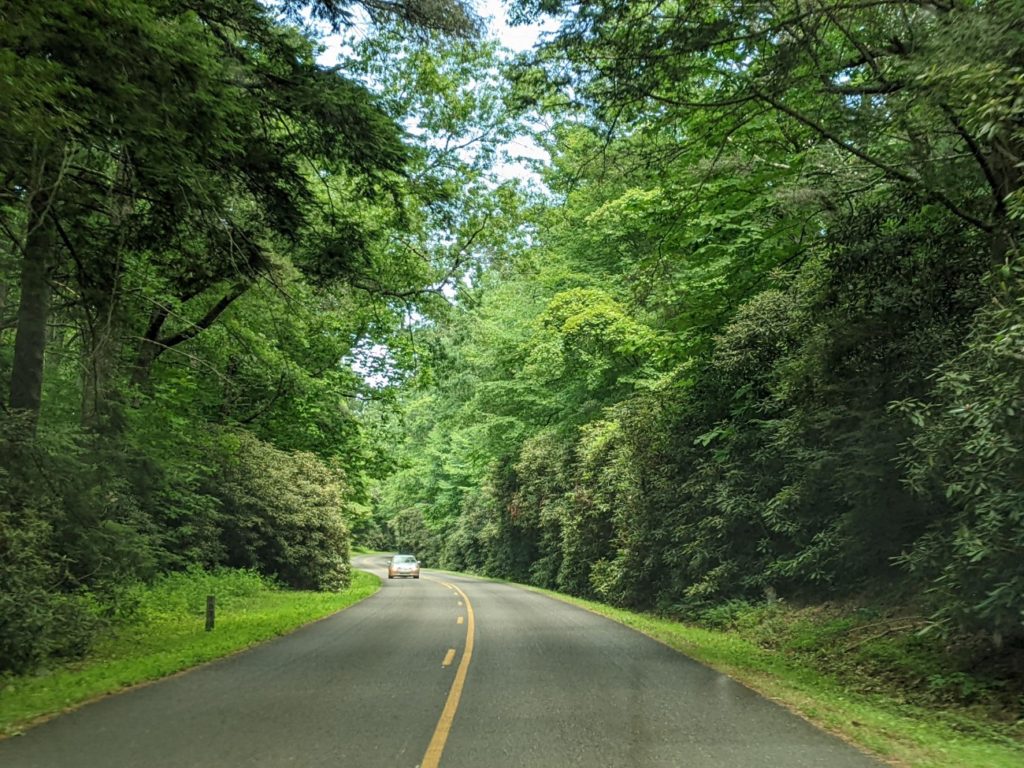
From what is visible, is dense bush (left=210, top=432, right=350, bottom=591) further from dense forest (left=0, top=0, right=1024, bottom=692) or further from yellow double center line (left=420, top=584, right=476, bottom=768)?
yellow double center line (left=420, top=584, right=476, bottom=768)

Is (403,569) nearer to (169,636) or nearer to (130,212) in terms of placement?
(169,636)

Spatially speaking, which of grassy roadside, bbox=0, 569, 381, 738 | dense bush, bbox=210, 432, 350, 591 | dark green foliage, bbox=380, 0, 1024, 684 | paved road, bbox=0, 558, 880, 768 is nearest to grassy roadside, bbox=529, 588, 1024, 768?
paved road, bbox=0, 558, 880, 768

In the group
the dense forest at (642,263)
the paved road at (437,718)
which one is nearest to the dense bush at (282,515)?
the dense forest at (642,263)

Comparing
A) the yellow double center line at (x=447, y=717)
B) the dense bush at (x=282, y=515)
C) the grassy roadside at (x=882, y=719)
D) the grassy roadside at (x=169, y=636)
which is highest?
the dense bush at (x=282, y=515)

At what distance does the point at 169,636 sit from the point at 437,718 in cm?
799

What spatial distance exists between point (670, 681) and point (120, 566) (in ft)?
29.1

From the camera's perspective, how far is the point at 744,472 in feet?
51.7

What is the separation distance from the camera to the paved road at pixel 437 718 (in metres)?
5.71

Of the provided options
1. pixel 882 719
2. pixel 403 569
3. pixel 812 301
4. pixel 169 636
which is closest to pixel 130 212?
pixel 169 636

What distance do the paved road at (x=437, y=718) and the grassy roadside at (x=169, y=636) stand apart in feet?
1.48

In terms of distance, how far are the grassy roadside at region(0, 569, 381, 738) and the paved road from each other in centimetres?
45

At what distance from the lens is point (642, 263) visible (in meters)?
14.5

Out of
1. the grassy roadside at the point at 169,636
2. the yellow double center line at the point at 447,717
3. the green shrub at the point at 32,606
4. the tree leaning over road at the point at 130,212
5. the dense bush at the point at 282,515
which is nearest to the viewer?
the yellow double center line at the point at 447,717

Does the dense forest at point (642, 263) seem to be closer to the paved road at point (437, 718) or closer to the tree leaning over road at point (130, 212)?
the tree leaning over road at point (130, 212)
